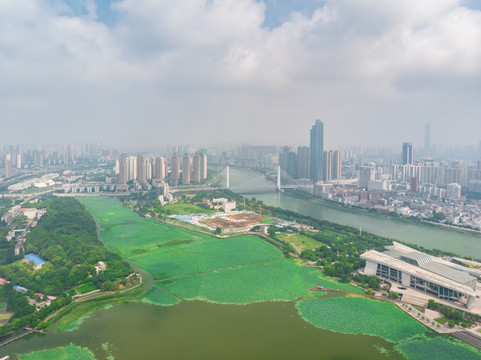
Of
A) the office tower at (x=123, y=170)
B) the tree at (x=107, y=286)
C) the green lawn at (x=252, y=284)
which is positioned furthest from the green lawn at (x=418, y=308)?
the office tower at (x=123, y=170)

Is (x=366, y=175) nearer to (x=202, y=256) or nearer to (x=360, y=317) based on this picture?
(x=202, y=256)

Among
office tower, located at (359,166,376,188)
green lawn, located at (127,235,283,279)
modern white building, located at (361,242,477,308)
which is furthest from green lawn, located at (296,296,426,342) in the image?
office tower, located at (359,166,376,188)

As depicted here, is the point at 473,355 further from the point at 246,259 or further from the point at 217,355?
the point at 246,259

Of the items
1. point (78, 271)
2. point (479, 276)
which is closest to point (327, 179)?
point (479, 276)

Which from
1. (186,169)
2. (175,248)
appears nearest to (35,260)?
(175,248)

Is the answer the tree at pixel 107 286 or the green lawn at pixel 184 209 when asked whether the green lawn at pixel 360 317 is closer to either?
the tree at pixel 107 286

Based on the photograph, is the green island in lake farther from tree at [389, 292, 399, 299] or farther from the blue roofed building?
the blue roofed building
